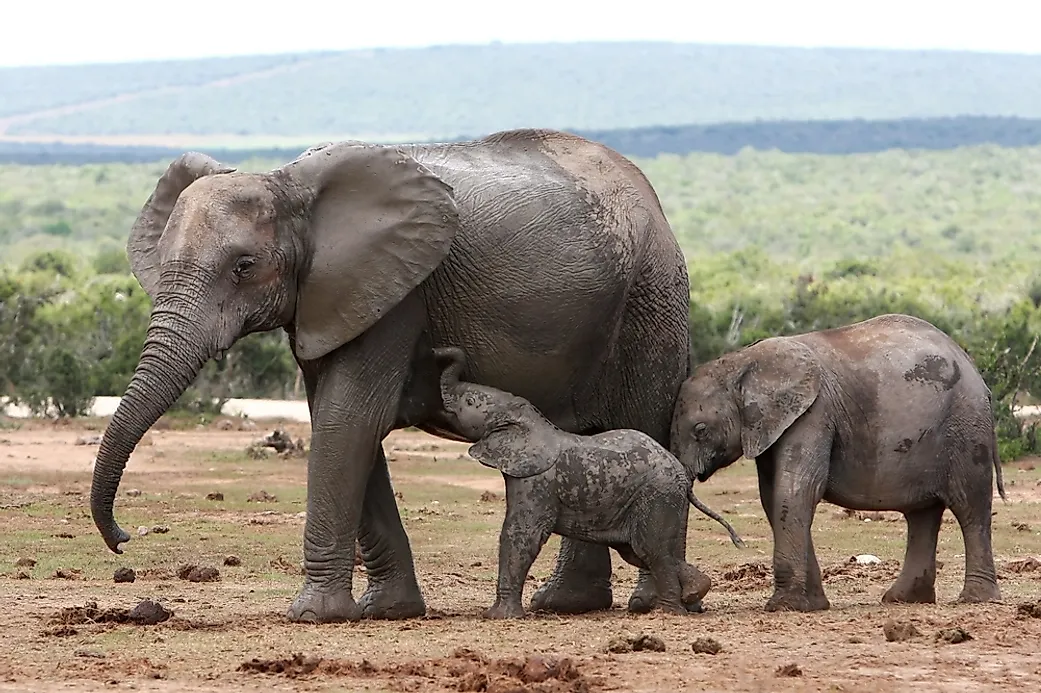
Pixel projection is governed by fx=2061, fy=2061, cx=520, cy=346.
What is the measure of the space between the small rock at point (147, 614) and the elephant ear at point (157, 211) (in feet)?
4.88

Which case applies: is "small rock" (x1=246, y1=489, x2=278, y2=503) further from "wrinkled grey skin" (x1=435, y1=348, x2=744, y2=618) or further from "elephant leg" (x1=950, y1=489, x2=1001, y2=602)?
"elephant leg" (x1=950, y1=489, x2=1001, y2=602)

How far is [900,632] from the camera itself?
838 centimetres

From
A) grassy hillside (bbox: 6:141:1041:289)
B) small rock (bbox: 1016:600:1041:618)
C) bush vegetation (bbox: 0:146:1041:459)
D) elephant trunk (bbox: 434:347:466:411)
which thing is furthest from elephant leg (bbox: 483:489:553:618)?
grassy hillside (bbox: 6:141:1041:289)

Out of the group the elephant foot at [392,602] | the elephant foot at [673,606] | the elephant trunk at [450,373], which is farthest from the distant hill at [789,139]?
the elephant foot at [673,606]

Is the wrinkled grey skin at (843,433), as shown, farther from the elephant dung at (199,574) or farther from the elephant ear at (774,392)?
the elephant dung at (199,574)

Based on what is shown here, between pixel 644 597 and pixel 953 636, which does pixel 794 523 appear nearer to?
pixel 644 597

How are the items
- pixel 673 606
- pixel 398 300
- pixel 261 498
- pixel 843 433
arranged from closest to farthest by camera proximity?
pixel 398 300, pixel 673 606, pixel 843 433, pixel 261 498

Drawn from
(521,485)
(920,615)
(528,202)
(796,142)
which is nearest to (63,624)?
(521,485)

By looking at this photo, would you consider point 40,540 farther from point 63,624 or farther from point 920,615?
point 920,615

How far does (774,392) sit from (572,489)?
1.20 metres

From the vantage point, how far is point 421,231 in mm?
9211

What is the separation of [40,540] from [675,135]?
516 ft

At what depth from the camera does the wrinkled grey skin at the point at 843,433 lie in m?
9.73

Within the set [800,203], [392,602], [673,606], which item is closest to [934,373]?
[673,606]
